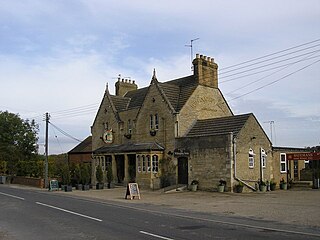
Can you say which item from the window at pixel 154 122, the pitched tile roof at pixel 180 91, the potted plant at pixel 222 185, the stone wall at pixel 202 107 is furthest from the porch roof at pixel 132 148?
the potted plant at pixel 222 185


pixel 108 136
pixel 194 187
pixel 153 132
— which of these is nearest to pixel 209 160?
pixel 194 187

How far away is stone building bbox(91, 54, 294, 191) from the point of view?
Result: 1248 inches

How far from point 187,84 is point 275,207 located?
20895 mm

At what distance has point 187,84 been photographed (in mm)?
39281

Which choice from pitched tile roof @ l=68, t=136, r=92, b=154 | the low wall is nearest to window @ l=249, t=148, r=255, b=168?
the low wall

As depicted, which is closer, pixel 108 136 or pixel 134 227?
pixel 134 227

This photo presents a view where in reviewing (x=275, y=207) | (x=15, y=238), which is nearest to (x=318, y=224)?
(x=275, y=207)

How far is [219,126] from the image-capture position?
109 feet

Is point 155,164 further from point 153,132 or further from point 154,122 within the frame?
point 154,122

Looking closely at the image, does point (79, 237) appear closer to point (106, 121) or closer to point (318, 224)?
point (318, 224)

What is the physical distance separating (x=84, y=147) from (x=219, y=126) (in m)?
33.3

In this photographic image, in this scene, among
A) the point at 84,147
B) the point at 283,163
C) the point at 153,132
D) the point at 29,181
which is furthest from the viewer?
the point at 84,147

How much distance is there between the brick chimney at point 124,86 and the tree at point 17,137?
2243 cm

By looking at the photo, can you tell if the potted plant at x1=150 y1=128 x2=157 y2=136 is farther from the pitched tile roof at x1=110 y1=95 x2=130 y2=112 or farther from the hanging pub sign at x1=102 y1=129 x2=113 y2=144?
the pitched tile roof at x1=110 y1=95 x2=130 y2=112
